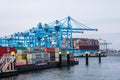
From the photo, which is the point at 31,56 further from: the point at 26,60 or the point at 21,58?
the point at 21,58

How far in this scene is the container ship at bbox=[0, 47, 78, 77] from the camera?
56.6 metres

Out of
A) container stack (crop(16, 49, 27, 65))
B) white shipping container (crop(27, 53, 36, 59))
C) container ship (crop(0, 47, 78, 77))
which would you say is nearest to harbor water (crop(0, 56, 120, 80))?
container ship (crop(0, 47, 78, 77))

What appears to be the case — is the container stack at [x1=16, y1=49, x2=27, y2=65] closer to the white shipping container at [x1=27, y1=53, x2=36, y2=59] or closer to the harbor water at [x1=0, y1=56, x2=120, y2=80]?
the white shipping container at [x1=27, y1=53, x2=36, y2=59]

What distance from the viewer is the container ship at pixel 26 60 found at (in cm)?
5659

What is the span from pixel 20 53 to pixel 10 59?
1093 cm

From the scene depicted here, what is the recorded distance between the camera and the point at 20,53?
68438mm

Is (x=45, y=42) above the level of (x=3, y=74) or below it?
above

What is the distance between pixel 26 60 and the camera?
7025 centimetres

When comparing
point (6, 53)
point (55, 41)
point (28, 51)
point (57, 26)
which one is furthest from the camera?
point (55, 41)

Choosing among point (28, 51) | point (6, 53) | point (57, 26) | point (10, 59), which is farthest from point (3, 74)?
point (57, 26)

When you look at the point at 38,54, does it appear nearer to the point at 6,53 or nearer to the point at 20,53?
the point at 20,53

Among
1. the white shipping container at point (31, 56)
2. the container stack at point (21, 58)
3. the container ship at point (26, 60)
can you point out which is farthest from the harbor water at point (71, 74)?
the white shipping container at point (31, 56)

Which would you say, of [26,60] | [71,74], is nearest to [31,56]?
[26,60]

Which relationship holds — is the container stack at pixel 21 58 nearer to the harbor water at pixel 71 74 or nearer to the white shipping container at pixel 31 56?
the white shipping container at pixel 31 56
